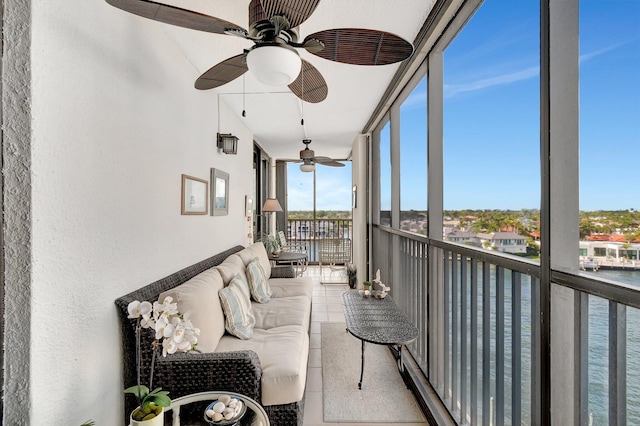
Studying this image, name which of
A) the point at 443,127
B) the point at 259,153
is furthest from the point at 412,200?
the point at 259,153

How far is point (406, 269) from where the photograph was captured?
2.93 m

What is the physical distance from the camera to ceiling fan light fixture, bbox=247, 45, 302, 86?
125 cm

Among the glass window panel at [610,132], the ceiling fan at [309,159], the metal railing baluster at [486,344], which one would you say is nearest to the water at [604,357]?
the glass window panel at [610,132]

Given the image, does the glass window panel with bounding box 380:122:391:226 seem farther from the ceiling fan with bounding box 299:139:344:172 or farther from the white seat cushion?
the white seat cushion

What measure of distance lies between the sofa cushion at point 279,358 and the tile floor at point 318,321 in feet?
1.26

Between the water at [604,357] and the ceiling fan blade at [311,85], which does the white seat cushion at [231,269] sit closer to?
the ceiling fan blade at [311,85]

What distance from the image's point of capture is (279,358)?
179cm

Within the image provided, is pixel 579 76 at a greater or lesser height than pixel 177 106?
lesser

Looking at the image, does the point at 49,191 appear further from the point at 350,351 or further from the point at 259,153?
the point at 259,153

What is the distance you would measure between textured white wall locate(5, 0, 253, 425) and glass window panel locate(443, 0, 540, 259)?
196 cm

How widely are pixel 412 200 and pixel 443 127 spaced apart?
96 cm

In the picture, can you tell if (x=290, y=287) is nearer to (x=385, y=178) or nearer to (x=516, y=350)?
(x=385, y=178)

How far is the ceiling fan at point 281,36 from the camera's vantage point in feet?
3.81

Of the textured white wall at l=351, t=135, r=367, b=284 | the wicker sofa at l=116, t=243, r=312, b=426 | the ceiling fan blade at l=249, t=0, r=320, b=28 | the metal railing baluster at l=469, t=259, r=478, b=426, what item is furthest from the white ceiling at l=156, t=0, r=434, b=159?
the wicker sofa at l=116, t=243, r=312, b=426
